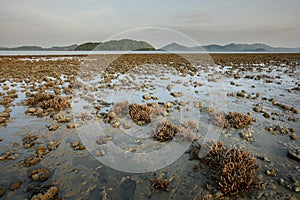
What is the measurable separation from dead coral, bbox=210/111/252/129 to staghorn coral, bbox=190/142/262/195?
245 cm

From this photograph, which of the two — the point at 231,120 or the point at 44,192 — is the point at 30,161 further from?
the point at 231,120

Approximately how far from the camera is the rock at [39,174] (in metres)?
4.65

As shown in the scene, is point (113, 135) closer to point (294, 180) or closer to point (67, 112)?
point (67, 112)

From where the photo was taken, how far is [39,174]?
15.7 ft

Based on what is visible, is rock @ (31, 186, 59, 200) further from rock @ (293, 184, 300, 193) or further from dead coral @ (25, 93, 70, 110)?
dead coral @ (25, 93, 70, 110)

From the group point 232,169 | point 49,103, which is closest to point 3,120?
point 49,103

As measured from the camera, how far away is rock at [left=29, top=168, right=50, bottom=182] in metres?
4.65

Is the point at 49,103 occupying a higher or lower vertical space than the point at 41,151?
higher

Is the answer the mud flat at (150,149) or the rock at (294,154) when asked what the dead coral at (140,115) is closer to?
the mud flat at (150,149)

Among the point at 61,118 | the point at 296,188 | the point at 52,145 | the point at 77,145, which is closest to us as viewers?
the point at 296,188

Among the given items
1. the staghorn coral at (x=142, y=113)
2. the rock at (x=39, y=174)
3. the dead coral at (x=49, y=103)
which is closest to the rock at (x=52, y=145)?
the rock at (x=39, y=174)

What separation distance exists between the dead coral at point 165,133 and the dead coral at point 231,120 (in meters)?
2.22

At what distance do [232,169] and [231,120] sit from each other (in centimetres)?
406

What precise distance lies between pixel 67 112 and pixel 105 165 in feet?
17.6
